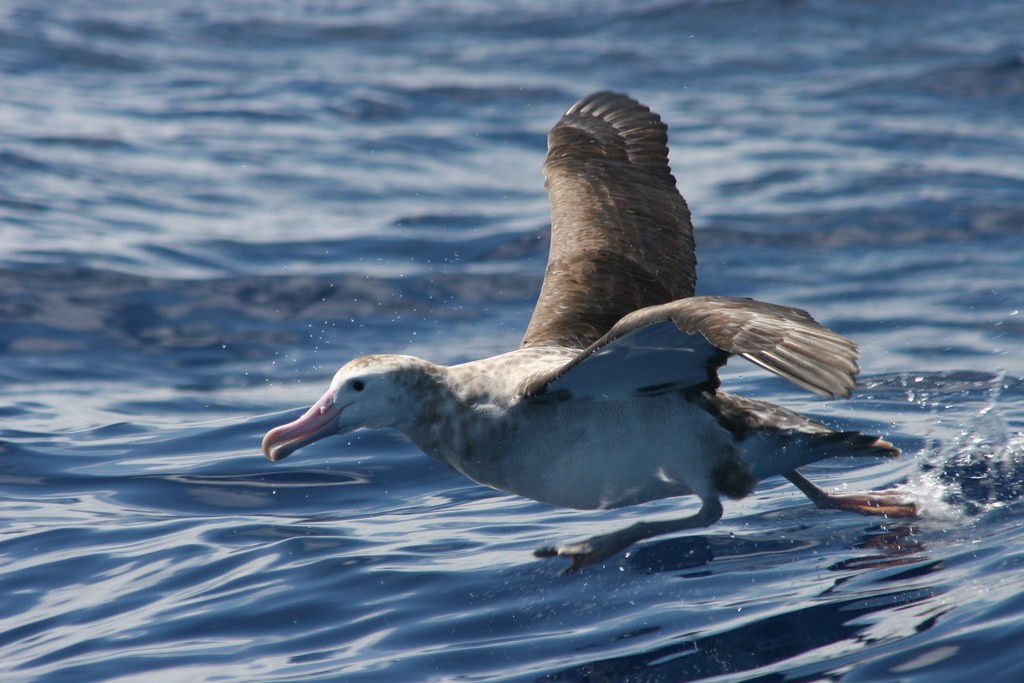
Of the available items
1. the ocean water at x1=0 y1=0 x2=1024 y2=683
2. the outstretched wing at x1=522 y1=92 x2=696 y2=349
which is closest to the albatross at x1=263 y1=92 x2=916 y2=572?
the ocean water at x1=0 y1=0 x2=1024 y2=683

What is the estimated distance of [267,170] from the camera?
16.3 metres

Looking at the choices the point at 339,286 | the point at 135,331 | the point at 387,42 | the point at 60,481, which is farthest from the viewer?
the point at 387,42

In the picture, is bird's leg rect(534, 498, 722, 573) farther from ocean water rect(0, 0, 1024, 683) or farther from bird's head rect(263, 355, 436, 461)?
bird's head rect(263, 355, 436, 461)

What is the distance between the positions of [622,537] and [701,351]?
102cm

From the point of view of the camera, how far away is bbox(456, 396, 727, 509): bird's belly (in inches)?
250

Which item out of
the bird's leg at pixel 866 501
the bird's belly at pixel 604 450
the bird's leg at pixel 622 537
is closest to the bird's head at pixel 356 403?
the bird's belly at pixel 604 450

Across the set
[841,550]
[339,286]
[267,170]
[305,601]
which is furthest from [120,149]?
[841,550]

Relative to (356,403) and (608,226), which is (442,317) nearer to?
(608,226)

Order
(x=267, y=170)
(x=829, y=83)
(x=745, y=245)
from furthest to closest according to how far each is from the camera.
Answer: (x=829, y=83) < (x=267, y=170) < (x=745, y=245)

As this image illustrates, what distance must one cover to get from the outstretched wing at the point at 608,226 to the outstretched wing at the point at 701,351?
1.27 metres

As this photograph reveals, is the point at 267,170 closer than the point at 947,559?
No

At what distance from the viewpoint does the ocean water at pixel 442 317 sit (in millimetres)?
5598

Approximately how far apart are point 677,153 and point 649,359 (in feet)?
35.5

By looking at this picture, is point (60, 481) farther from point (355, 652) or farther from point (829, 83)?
point (829, 83)
